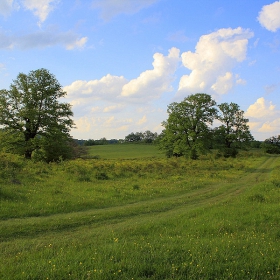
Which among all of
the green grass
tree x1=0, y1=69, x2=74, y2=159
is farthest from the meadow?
the green grass

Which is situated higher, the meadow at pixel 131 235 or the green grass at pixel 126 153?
the green grass at pixel 126 153

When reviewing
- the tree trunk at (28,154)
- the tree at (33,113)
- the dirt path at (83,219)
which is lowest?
the dirt path at (83,219)

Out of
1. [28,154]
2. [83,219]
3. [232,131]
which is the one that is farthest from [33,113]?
[232,131]

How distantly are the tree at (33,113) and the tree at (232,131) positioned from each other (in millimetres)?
36585

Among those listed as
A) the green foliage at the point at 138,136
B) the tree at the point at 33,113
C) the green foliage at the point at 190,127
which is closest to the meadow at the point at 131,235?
the tree at the point at 33,113

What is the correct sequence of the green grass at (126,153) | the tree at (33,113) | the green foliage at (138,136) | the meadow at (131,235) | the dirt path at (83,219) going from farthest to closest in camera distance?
1. the green foliage at (138,136)
2. the green grass at (126,153)
3. the tree at (33,113)
4. the dirt path at (83,219)
5. the meadow at (131,235)

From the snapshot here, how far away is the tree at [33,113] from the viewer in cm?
3178

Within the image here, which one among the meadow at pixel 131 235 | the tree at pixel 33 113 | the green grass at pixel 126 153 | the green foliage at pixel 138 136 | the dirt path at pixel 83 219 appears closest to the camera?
the meadow at pixel 131 235

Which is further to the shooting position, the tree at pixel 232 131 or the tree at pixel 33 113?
the tree at pixel 232 131

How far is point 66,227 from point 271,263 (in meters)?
6.27

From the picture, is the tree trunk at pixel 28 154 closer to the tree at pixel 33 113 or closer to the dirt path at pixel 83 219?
the tree at pixel 33 113

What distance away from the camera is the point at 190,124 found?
4697cm

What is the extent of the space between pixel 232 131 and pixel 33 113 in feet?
145

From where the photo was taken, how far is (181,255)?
20.0 ft
